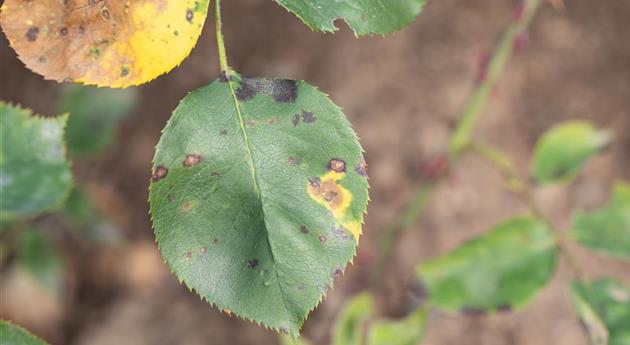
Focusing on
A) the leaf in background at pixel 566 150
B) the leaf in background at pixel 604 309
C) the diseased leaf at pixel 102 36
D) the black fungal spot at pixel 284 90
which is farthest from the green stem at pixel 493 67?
the diseased leaf at pixel 102 36

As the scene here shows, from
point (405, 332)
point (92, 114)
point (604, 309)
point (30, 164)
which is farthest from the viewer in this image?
point (92, 114)

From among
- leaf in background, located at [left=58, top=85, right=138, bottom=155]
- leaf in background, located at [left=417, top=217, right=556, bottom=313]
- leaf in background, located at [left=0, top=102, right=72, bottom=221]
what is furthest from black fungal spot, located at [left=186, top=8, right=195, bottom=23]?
leaf in background, located at [left=58, top=85, right=138, bottom=155]

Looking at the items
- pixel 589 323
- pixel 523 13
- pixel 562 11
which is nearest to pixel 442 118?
pixel 562 11

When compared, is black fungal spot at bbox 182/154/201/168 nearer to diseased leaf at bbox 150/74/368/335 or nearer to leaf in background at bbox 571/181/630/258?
diseased leaf at bbox 150/74/368/335

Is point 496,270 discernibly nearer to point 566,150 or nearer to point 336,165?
point 566,150

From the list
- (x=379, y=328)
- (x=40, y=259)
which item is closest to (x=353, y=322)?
(x=379, y=328)

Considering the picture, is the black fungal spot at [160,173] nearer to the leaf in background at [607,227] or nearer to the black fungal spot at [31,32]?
the black fungal spot at [31,32]
